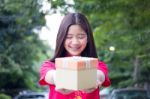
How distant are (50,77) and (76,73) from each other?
0.24 m

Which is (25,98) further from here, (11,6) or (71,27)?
(71,27)

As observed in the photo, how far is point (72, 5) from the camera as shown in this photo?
10.4 meters

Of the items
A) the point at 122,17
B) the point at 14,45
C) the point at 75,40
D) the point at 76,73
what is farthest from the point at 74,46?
the point at 14,45

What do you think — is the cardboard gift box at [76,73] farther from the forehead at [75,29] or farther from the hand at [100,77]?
the forehead at [75,29]

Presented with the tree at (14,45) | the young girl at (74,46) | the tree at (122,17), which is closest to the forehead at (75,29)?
the young girl at (74,46)

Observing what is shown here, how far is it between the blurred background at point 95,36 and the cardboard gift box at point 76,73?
876mm

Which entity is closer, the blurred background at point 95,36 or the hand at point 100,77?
the hand at point 100,77

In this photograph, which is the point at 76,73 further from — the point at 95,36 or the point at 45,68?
the point at 95,36

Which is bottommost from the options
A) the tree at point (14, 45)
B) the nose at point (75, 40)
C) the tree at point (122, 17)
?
the tree at point (14, 45)

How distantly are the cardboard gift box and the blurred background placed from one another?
0.88 m

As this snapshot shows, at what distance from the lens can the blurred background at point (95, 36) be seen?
9.36 metres

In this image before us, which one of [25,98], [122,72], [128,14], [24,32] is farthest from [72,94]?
[122,72]

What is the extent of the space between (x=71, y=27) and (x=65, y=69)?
0.36 metres

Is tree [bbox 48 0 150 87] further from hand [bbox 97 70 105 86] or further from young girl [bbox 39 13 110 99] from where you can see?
hand [bbox 97 70 105 86]
